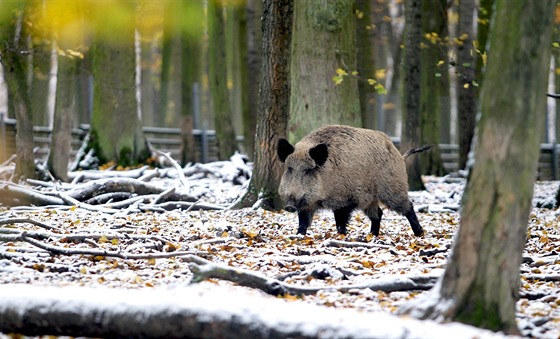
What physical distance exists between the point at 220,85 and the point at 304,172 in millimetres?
11522

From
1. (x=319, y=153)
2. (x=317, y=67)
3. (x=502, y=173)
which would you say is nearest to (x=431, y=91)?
(x=317, y=67)

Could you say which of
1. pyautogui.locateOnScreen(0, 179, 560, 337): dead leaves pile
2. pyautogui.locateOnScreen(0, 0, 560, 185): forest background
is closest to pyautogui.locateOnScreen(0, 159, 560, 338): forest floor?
pyautogui.locateOnScreen(0, 179, 560, 337): dead leaves pile

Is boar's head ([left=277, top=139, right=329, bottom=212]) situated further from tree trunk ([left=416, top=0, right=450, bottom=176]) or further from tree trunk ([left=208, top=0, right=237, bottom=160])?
tree trunk ([left=208, top=0, right=237, bottom=160])

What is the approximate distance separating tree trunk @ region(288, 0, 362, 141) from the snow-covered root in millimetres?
7289

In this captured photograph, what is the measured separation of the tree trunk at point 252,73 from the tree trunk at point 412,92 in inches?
211

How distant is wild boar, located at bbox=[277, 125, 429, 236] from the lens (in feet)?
32.1

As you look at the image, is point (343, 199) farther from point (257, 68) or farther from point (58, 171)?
point (257, 68)

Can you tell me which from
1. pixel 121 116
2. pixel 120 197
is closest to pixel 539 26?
pixel 120 197

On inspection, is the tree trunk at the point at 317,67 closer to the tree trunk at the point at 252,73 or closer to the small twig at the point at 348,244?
the small twig at the point at 348,244

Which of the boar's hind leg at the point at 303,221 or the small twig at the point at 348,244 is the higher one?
the boar's hind leg at the point at 303,221

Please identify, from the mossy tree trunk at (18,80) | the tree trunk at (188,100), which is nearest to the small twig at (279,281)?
the mossy tree trunk at (18,80)

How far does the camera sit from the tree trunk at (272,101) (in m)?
12.1

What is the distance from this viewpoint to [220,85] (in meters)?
21.1

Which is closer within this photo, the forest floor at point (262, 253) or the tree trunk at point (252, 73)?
the forest floor at point (262, 253)
